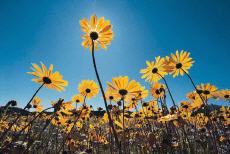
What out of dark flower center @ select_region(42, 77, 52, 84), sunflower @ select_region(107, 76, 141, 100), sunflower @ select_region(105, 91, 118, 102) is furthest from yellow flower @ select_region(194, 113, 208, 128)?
A: dark flower center @ select_region(42, 77, 52, 84)

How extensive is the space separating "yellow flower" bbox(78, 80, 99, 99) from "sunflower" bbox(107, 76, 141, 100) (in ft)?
7.15

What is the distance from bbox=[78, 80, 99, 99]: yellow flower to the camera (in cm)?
636

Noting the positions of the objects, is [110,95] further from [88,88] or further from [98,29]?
[98,29]

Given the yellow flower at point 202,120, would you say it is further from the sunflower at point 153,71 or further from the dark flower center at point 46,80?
the dark flower center at point 46,80

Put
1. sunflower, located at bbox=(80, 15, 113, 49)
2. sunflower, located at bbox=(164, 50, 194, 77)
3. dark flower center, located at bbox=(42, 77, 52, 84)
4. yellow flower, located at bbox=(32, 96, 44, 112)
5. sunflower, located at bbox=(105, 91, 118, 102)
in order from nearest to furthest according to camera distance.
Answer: sunflower, located at bbox=(80, 15, 113, 49)
sunflower, located at bbox=(105, 91, 118, 102)
dark flower center, located at bbox=(42, 77, 52, 84)
sunflower, located at bbox=(164, 50, 194, 77)
yellow flower, located at bbox=(32, 96, 44, 112)

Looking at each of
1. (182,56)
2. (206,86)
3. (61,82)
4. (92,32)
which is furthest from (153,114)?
(92,32)

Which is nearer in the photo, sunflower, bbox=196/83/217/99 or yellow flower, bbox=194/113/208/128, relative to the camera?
sunflower, bbox=196/83/217/99

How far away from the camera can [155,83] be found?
7.00 meters

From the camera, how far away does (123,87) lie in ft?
13.9

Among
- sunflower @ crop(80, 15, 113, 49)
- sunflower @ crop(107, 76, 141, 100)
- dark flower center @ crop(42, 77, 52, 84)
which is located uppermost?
sunflower @ crop(80, 15, 113, 49)

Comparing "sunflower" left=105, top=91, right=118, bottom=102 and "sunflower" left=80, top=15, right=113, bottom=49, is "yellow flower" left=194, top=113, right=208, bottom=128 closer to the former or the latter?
"sunflower" left=105, top=91, right=118, bottom=102

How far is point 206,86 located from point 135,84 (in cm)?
348

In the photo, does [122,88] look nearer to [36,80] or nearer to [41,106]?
[36,80]

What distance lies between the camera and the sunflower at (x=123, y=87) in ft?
13.7
